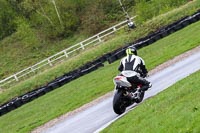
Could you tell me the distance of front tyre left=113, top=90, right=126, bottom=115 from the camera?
1335 centimetres

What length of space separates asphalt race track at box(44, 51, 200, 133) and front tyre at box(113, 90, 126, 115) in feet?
0.64

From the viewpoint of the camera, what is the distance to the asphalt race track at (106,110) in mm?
13875

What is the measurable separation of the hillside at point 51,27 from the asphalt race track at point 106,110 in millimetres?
34273

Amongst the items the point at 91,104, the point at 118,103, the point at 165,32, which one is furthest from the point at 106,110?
the point at 165,32

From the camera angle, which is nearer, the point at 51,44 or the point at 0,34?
the point at 51,44

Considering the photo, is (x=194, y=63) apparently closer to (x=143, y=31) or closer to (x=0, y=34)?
(x=143, y=31)

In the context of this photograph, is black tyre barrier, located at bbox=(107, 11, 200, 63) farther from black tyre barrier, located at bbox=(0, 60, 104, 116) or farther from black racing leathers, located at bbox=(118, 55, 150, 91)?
black racing leathers, located at bbox=(118, 55, 150, 91)

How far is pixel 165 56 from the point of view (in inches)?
925

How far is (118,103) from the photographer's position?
44.1 ft

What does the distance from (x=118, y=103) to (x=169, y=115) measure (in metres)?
3.69

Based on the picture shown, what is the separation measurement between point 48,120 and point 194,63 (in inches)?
241

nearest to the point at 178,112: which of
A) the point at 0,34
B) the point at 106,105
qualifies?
the point at 106,105

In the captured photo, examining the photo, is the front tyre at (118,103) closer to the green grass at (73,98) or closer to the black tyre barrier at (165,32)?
the green grass at (73,98)

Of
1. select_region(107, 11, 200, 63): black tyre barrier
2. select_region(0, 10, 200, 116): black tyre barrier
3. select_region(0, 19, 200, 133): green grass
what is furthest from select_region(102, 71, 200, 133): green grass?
select_region(107, 11, 200, 63): black tyre barrier
